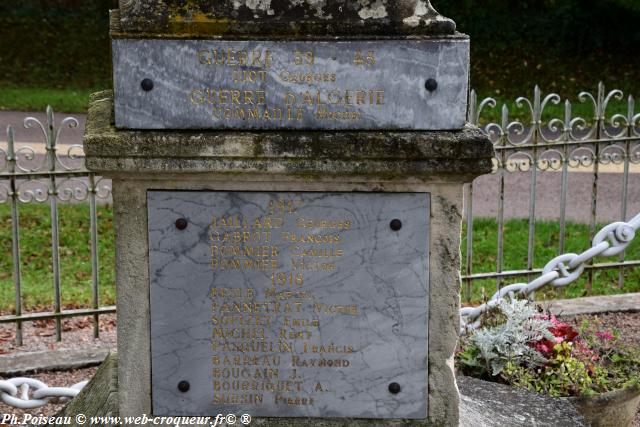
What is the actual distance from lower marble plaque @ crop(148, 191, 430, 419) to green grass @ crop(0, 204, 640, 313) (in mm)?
3929

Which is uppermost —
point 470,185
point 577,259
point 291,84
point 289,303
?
point 291,84

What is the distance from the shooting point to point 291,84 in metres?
3.72

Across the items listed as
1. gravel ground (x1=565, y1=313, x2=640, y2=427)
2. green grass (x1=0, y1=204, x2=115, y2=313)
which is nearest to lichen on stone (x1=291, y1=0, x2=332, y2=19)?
gravel ground (x1=565, y1=313, x2=640, y2=427)

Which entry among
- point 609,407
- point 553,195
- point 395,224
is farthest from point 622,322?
point 553,195

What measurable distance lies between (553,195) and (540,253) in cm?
264

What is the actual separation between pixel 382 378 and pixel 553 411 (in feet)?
3.62

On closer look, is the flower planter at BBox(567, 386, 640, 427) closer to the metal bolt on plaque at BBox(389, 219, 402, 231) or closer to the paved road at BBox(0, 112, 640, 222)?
the metal bolt on plaque at BBox(389, 219, 402, 231)

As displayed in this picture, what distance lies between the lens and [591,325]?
6.44 metres

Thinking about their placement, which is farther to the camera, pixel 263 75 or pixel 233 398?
pixel 233 398

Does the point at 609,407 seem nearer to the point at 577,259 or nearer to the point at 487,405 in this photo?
the point at 487,405

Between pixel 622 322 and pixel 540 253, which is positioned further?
pixel 540 253

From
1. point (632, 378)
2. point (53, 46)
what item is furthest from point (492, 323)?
point (53, 46)

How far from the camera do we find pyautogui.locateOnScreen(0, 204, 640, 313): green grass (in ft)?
26.8

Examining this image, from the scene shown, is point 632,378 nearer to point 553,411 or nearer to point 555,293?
point 553,411
